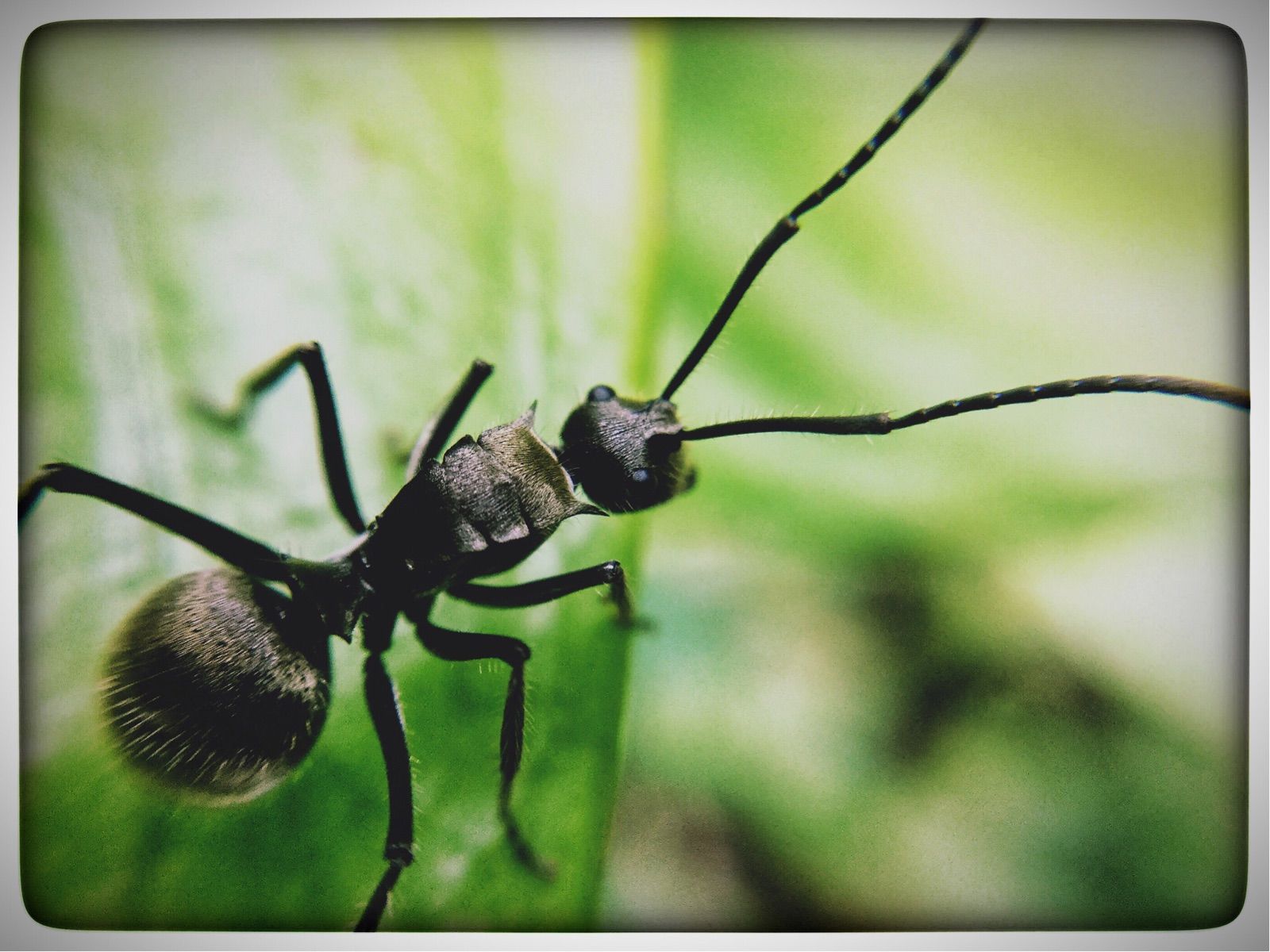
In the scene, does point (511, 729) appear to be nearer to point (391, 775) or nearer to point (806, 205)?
point (391, 775)

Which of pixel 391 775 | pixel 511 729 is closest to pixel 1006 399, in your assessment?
pixel 511 729

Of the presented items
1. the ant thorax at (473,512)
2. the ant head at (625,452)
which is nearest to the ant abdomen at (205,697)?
the ant thorax at (473,512)

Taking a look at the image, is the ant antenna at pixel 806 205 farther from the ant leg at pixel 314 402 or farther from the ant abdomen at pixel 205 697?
the ant abdomen at pixel 205 697

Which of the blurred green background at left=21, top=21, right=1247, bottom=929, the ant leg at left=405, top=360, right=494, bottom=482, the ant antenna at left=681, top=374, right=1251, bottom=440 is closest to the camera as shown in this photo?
the ant antenna at left=681, top=374, right=1251, bottom=440

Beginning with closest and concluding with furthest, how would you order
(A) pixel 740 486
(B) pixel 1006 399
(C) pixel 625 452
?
(B) pixel 1006 399
(C) pixel 625 452
(A) pixel 740 486

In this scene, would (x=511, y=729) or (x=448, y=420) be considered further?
(x=448, y=420)

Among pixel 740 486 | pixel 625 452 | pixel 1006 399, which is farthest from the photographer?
pixel 740 486

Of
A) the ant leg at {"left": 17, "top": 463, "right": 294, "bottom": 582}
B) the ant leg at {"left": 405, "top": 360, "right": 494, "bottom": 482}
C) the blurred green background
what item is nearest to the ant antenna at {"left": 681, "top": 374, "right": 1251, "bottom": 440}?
the blurred green background

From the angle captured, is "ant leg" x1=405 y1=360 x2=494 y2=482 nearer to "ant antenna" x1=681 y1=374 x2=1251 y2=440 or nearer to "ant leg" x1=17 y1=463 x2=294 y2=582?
"ant leg" x1=17 y1=463 x2=294 y2=582
